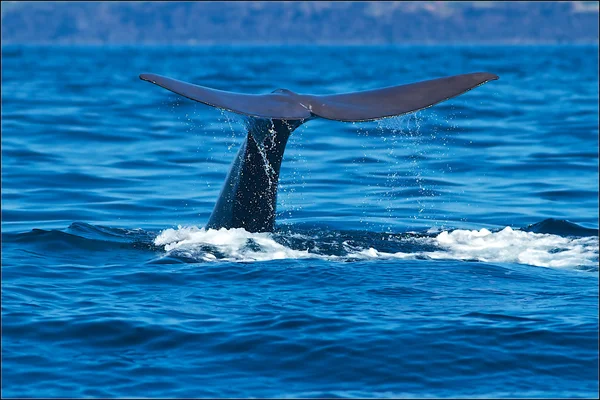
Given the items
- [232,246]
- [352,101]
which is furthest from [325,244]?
[352,101]

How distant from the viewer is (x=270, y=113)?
8.03 m

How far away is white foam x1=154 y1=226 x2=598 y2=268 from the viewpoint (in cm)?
912

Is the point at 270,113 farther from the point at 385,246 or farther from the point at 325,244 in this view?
the point at 385,246

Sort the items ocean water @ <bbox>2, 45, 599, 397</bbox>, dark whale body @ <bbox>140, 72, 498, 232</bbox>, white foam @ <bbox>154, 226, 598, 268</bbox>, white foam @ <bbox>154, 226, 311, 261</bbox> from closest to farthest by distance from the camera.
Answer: ocean water @ <bbox>2, 45, 599, 397</bbox> → dark whale body @ <bbox>140, 72, 498, 232</bbox> → white foam @ <bbox>154, 226, 311, 261</bbox> → white foam @ <bbox>154, 226, 598, 268</bbox>

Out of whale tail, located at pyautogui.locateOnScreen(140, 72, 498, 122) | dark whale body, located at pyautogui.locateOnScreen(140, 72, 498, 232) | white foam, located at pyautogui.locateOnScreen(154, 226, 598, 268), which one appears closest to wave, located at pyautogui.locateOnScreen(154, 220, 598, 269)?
white foam, located at pyautogui.locateOnScreen(154, 226, 598, 268)

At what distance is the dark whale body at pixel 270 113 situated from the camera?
797 centimetres

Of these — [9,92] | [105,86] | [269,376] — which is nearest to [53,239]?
[269,376]

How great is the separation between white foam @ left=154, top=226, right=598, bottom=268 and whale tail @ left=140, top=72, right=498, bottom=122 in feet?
4.78

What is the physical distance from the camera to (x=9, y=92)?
1378 inches

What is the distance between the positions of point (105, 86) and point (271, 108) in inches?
1348

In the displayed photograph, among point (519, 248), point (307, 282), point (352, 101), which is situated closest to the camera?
point (307, 282)

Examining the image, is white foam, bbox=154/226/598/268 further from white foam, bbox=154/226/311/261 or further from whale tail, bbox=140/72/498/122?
whale tail, bbox=140/72/498/122

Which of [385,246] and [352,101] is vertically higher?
[352,101]

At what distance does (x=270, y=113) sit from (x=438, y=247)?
2593 millimetres
